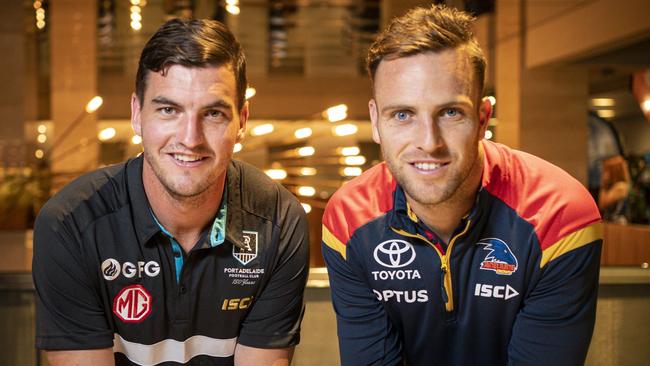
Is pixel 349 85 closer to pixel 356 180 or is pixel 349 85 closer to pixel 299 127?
pixel 299 127

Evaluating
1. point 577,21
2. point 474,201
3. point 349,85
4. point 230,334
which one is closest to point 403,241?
point 474,201

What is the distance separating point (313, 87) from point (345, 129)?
0.46 m

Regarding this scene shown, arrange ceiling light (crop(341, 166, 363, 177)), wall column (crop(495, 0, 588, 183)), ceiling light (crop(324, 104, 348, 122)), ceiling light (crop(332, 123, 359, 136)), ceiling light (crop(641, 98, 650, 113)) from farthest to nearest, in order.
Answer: ceiling light (crop(324, 104, 348, 122)) → ceiling light (crop(332, 123, 359, 136)) → wall column (crop(495, 0, 588, 183)) → ceiling light (crop(341, 166, 363, 177)) → ceiling light (crop(641, 98, 650, 113))

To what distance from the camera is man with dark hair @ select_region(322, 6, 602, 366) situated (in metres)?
2.01

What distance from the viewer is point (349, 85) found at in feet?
22.7

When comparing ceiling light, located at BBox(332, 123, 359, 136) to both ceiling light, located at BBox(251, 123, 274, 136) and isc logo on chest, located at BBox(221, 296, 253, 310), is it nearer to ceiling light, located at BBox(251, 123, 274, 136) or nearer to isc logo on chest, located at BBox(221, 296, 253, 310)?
ceiling light, located at BBox(251, 123, 274, 136)

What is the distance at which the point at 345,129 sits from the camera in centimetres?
692

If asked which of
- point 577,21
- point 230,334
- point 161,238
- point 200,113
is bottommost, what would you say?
point 230,334

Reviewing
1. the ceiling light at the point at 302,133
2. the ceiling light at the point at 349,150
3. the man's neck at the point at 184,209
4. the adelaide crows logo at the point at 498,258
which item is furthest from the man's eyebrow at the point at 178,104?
the ceiling light at the point at 302,133

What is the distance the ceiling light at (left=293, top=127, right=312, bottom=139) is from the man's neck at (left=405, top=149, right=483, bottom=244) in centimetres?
483

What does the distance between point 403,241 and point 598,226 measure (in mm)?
486

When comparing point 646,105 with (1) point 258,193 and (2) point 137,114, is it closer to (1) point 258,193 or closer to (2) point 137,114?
(1) point 258,193

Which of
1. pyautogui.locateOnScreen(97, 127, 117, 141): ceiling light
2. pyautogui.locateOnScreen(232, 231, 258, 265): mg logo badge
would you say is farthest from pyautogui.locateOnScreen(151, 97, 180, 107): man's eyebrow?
pyautogui.locateOnScreen(97, 127, 117, 141): ceiling light

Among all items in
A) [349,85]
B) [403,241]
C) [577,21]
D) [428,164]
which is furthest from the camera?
[349,85]
